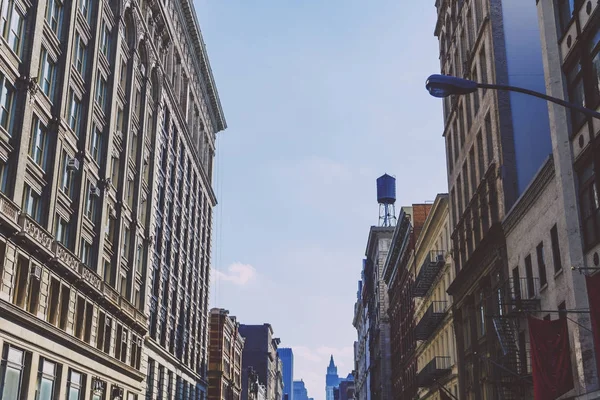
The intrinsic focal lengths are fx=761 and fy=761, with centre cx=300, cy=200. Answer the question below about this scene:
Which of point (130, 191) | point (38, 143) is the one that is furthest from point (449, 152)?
point (38, 143)

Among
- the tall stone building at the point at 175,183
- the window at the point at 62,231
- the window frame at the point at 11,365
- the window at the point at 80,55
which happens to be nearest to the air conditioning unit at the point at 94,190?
the window at the point at 62,231

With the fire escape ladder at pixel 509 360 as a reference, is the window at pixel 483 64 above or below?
above

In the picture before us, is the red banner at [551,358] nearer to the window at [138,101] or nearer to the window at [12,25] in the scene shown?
the window at [12,25]

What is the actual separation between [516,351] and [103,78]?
109 ft

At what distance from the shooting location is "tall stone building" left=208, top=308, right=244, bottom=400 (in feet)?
355

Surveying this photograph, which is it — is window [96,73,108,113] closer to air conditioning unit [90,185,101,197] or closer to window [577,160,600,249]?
air conditioning unit [90,185,101,197]

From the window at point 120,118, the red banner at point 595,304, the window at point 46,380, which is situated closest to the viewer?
the red banner at point 595,304

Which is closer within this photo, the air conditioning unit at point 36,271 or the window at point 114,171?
the air conditioning unit at point 36,271

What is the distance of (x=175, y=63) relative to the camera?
8225cm

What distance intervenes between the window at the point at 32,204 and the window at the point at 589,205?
26.6 meters

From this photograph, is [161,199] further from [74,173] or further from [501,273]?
[501,273]

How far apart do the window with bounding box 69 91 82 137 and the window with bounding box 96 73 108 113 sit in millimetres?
3871

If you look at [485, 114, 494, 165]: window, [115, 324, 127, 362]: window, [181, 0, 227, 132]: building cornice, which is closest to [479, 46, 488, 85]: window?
[485, 114, 494, 165]: window

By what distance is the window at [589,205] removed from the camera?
25.5m
